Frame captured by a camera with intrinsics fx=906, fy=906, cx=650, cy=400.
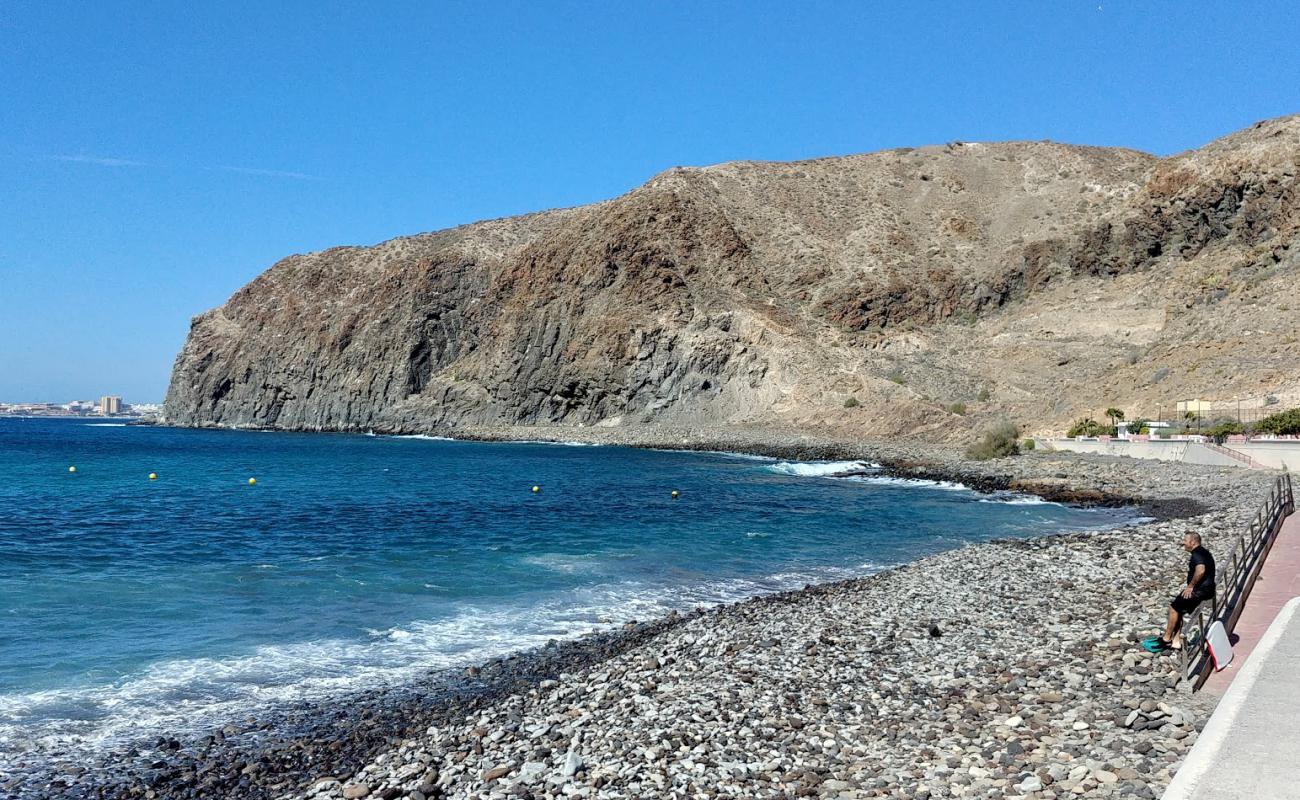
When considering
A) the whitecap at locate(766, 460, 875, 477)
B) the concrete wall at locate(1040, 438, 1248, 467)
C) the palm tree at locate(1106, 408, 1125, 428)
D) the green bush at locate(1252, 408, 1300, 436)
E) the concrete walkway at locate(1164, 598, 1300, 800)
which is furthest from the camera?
the palm tree at locate(1106, 408, 1125, 428)

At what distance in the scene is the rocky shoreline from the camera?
7.56 m

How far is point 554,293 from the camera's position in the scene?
93.9 m

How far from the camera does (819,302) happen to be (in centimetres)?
8569

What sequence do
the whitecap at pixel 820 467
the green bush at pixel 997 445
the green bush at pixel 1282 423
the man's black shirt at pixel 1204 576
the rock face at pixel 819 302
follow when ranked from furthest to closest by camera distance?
the rock face at pixel 819 302, the green bush at pixel 997 445, the whitecap at pixel 820 467, the green bush at pixel 1282 423, the man's black shirt at pixel 1204 576

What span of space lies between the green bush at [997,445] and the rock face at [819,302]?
700 centimetres

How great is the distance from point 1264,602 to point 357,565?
1768 cm

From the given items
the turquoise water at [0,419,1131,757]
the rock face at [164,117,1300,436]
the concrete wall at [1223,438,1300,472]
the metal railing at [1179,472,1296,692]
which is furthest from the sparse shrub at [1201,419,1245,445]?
the metal railing at [1179,472,1296,692]

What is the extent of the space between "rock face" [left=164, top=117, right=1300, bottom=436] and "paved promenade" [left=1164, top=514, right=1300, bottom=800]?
4233 cm

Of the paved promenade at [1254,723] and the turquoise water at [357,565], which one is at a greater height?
the paved promenade at [1254,723]

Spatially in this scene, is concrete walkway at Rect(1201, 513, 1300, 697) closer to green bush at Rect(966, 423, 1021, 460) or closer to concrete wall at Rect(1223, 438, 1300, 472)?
concrete wall at Rect(1223, 438, 1300, 472)

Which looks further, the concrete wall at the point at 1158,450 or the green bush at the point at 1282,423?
the green bush at the point at 1282,423

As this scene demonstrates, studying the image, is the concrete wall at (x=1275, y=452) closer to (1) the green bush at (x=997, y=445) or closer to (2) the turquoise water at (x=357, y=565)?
(2) the turquoise water at (x=357, y=565)

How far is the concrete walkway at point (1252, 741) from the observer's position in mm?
5805

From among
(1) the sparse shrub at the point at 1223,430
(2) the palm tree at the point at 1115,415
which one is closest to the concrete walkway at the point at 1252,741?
(1) the sparse shrub at the point at 1223,430
